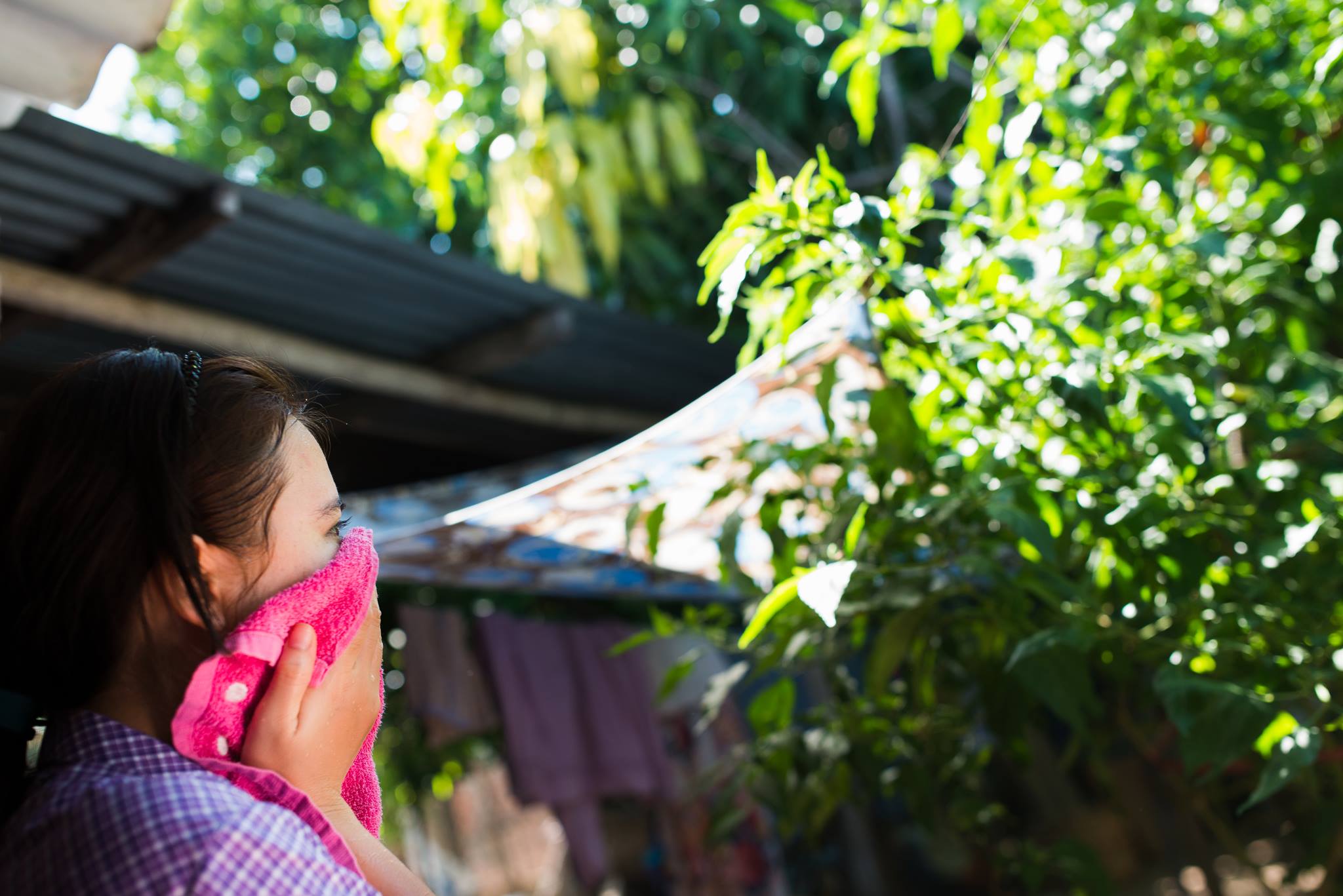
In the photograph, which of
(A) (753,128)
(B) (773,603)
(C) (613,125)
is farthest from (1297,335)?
(C) (613,125)

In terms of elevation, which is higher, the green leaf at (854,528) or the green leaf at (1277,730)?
the green leaf at (854,528)

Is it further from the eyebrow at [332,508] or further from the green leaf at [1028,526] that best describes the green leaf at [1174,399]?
the eyebrow at [332,508]

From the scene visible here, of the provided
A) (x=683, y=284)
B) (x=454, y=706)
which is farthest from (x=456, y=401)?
(x=683, y=284)

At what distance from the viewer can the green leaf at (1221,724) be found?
0.92m

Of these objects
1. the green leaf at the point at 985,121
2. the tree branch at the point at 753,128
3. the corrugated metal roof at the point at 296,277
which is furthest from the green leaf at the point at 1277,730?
the tree branch at the point at 753,128

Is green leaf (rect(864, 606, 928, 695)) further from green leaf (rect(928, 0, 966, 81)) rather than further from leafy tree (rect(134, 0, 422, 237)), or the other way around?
leafy tree (rect(134, 0, 422, 237))

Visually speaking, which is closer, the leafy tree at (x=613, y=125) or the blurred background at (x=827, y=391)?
the blurred background at (x=827, y=391)

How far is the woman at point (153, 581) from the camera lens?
51 centimetres

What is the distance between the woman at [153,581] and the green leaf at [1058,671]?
0.64 m

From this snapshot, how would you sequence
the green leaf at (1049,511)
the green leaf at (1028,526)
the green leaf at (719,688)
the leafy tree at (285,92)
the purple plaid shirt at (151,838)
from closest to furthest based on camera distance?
the purple plaid shirt at (151,838) → the green leaf at (1028,526) → the green leaf at (1049,511) → the green leaf at (719,688) → the leafy tree at (285,92)

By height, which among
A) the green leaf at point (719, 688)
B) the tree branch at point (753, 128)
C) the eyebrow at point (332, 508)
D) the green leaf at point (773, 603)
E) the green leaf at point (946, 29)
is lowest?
the green leaf at point (719, 688)

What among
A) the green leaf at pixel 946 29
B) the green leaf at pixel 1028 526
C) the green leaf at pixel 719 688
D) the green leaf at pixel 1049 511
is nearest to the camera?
the green leaf at pixel 1028 526

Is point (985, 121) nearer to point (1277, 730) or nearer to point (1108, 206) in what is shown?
point (1108, 206)

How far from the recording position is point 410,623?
3.21 m
